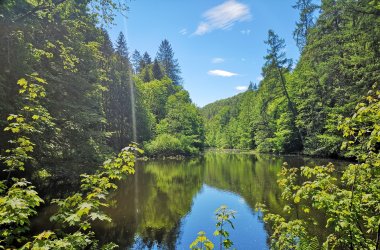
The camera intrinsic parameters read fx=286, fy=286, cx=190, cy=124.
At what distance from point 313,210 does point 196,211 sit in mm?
5848

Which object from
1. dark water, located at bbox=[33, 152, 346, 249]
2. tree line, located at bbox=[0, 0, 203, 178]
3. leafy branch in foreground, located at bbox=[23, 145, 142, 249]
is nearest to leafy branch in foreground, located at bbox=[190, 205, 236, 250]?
leafy branch in foreground, located at bbox=[23, 145, 142, 249]

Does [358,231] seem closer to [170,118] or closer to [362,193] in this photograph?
[362,193]

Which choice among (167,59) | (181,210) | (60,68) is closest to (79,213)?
(181,210)

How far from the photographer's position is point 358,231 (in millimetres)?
4191

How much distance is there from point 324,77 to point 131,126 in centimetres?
3313

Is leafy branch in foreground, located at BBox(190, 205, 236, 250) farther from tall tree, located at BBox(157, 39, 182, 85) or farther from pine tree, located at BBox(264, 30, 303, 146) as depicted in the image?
tall tree, located at BBox(157, 39, 182, 85)

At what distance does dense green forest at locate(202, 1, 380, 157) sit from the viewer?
998 inches

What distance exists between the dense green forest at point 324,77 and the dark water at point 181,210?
239 inches

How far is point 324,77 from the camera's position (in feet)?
107

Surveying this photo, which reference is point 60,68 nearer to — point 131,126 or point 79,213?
point 79,213

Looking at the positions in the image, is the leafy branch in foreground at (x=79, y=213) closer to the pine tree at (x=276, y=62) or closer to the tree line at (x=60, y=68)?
the tree line at (x=60, y=68)

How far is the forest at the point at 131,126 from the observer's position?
169 inches

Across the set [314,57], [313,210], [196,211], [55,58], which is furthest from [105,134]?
[314,57]

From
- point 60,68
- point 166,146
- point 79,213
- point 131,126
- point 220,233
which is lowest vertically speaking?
point 220,233
